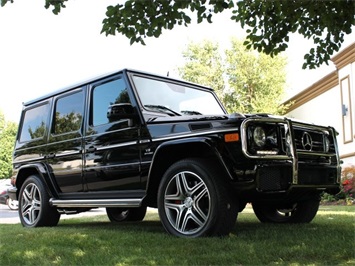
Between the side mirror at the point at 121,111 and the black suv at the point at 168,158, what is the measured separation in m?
0.01

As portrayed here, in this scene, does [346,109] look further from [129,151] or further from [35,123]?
[129,151]

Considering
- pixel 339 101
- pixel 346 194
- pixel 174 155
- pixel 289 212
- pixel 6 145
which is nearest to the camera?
pixel 174 155

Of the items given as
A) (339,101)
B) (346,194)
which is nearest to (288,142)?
(346,194)

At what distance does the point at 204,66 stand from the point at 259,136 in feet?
77.8

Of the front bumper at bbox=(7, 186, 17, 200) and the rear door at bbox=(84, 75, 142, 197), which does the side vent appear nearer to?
the rear door at bbox=(84, 75, 142, 197)

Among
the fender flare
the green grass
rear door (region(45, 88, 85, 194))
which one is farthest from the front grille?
the fender flare

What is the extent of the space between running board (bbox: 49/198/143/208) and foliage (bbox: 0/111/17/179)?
137ft

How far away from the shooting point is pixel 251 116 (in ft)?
13.8

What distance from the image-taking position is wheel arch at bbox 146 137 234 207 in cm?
425

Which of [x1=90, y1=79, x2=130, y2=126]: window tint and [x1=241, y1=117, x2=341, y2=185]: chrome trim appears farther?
[x1=90, y1=79, x2=130, y2=126]: window tint

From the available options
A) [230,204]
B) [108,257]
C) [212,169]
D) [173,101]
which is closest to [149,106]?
[173,101]

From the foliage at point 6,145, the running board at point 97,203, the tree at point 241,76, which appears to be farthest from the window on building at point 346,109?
the foliage at point 6,145

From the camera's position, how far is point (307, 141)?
15.2ft

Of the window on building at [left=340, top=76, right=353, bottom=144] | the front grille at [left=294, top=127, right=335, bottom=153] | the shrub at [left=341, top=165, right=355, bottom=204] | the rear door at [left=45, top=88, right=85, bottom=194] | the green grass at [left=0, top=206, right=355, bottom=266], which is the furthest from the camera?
the window on building at [left=340, top=76, right=353, bottom=144]
